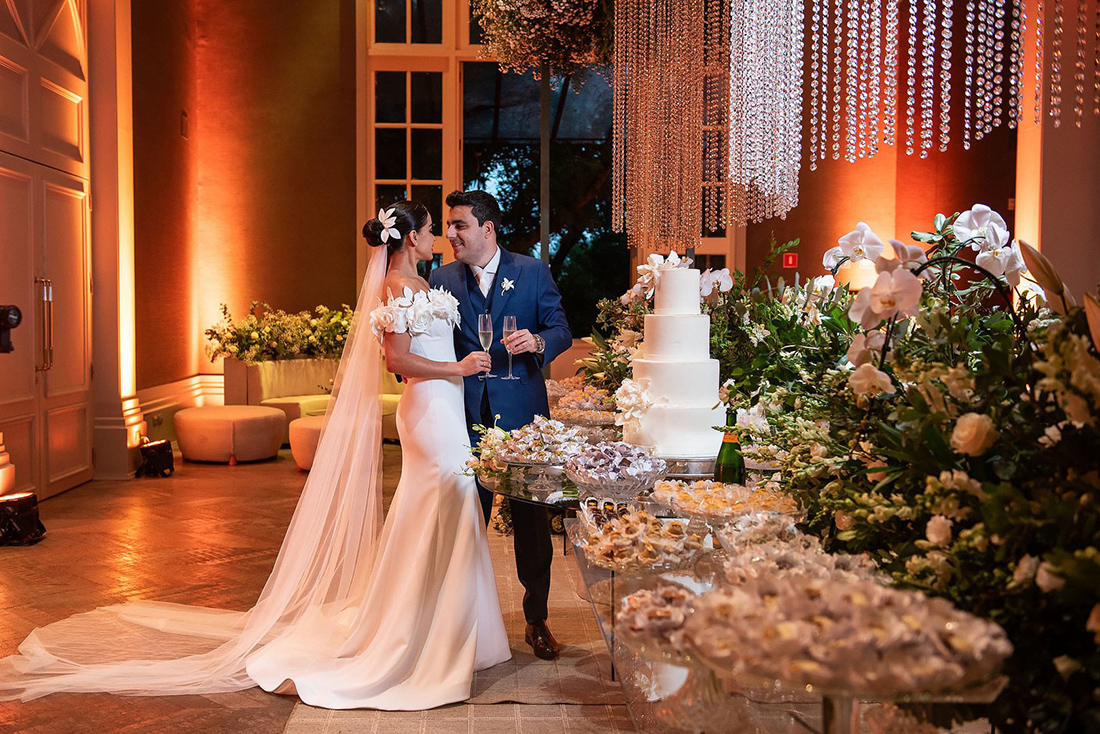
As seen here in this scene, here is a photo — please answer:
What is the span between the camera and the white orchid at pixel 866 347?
1.83 meters

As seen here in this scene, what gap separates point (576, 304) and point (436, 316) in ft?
29.2

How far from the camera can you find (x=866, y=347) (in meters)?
1.85

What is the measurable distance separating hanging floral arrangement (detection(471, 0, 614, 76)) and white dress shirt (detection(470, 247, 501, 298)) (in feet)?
9.51

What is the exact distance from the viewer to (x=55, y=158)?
7371 millimetres

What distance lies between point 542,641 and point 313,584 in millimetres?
919

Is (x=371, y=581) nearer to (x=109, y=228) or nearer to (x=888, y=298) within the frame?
(x=888, y=298)

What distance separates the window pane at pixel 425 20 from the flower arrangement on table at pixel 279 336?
3.12 metres

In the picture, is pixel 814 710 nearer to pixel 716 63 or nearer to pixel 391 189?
pixel 716 63

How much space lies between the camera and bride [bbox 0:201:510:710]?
11.6 feet

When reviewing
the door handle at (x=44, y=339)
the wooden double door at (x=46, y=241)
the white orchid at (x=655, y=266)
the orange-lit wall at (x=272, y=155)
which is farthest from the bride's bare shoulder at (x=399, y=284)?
the orange-lit wall at (x=272, y=155)

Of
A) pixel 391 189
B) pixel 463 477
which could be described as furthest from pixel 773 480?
pixel 391 189

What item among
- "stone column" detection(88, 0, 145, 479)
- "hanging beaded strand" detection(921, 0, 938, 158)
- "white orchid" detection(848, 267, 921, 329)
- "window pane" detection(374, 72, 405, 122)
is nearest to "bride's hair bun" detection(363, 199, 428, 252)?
"hanging beaded strand" detection(921, 0, 938, 158)

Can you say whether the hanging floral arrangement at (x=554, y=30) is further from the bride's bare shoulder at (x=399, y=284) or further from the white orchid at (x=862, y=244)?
the white orchid at (x=862, y=244)

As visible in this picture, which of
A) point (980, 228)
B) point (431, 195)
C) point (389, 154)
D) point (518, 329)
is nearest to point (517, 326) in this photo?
point (518, 329)
